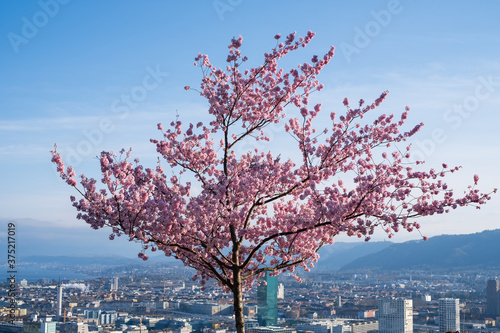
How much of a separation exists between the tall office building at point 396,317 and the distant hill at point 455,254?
11137cm

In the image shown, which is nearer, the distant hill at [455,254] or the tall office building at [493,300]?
the tall office building at [493,300]

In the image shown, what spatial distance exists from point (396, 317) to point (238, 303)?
5142cm

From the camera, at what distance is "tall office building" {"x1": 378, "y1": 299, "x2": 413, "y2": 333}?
5441 cm

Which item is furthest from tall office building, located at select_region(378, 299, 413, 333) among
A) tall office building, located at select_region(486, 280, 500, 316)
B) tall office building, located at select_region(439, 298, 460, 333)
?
tall office building, located at select_region(486, 280, 500, 316)

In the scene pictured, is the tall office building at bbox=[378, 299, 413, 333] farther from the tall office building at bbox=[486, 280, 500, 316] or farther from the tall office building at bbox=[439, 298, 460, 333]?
the tall office building at bbox=[486, 280, 500, 316]

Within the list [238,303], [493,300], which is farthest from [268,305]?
[238,303]

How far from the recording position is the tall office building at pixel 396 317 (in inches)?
2142

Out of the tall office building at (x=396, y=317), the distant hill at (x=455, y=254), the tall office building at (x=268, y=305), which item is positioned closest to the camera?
the tall office building at (x=396, y=317)

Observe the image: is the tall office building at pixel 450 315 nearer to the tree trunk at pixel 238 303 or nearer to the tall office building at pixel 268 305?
the tall office building at pixel 268 305

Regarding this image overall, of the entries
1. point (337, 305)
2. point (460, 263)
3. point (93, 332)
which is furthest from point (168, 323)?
point (460, 263)

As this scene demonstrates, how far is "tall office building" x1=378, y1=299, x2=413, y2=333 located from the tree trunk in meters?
49.7

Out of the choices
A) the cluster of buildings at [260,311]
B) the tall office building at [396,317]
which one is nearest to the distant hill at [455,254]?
the cluster of buildings at [260,311]

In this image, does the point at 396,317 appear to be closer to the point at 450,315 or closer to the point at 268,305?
the point at 450,315

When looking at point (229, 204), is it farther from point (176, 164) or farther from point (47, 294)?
point (47, 294)
